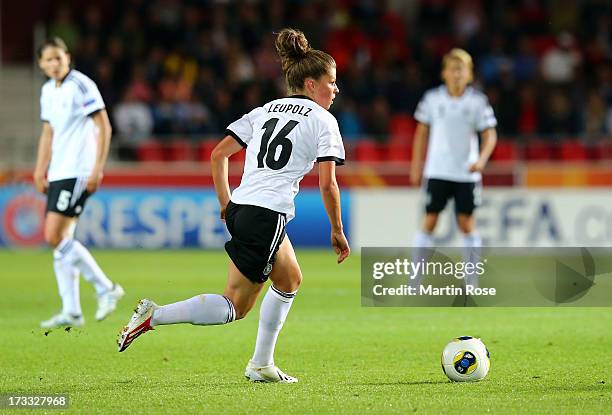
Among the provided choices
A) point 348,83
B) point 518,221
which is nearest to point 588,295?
point 518,221

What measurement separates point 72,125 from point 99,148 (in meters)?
0.31

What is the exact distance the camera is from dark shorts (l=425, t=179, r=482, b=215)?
1108 centimetres

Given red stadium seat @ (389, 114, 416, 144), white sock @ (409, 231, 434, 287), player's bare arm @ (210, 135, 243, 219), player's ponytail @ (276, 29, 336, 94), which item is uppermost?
player's ponytail @ (276, 29, 336, 94)

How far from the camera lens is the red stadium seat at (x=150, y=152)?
59.4ft

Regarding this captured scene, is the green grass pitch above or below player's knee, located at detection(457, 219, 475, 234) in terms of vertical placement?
below

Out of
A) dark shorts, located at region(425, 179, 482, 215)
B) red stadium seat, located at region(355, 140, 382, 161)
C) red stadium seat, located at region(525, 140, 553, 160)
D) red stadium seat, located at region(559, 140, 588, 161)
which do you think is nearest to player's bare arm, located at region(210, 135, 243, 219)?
dark shorts, located at region(425, 179, 482, 215)

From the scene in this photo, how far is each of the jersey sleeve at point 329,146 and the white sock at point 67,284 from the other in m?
3.50

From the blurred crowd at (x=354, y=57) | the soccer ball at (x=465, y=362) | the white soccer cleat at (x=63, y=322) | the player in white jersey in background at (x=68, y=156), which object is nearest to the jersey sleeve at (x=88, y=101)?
the player in white jersey in background at (x=68, y=156)

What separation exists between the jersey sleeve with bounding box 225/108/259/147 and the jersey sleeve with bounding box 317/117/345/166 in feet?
1.37

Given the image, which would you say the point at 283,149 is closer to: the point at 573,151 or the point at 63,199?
the point at 63,199

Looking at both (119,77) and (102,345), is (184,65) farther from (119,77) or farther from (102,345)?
(102,345)

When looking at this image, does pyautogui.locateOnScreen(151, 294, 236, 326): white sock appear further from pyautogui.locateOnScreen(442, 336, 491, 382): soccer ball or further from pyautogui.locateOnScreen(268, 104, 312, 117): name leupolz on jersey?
pyautogui.locateOnScreen(442, 336, 491, 382): soccer ball

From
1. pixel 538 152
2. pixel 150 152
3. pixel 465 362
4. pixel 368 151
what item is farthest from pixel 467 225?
pixel 150 152

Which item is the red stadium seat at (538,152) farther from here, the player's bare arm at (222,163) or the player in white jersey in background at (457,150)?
the player's bare arm at (222,163)
